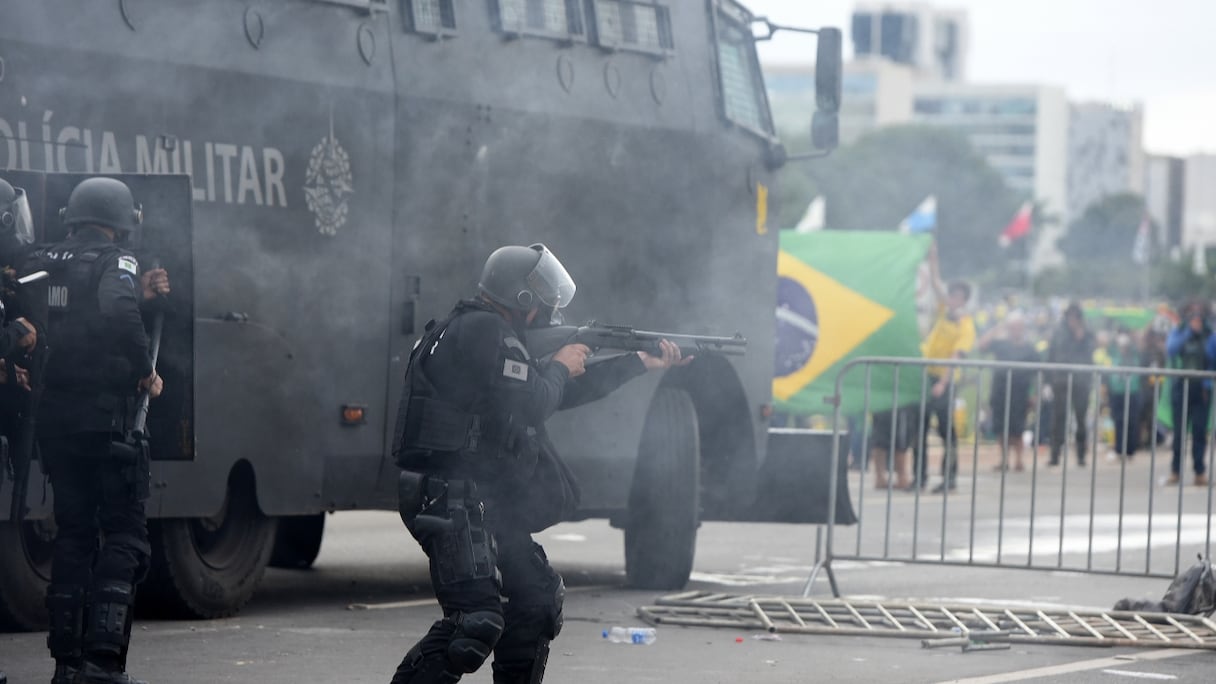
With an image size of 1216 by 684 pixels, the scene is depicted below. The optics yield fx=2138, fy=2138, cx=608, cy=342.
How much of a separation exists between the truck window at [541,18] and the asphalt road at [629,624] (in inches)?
110

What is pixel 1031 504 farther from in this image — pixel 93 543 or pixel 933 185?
pixel 933 185

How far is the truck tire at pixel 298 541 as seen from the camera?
11914 mm

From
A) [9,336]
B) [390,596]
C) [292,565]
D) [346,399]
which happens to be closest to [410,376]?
[9,336]

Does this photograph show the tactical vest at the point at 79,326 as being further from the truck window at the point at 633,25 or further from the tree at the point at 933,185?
the tree at the point at 933,185

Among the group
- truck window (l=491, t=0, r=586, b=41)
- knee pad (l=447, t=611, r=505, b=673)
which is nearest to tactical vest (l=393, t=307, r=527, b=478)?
knee pad (l=447, t=611, r=505, b=673)

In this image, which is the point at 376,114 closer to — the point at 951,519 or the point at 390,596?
the point at 390,596

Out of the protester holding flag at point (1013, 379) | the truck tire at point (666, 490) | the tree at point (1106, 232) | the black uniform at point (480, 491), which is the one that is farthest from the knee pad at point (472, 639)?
the tree at point (1106, 232)

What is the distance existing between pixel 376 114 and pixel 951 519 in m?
8.78

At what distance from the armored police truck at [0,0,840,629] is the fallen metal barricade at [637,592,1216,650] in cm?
98

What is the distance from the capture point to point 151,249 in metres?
8.20

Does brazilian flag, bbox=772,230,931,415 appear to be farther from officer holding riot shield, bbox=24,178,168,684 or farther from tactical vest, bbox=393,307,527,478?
tactical vest, bbox=393,307,527,478

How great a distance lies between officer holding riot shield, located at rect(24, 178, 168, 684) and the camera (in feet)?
23.1

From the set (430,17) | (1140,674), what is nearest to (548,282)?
(1140,674)

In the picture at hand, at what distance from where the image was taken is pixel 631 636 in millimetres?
9172
